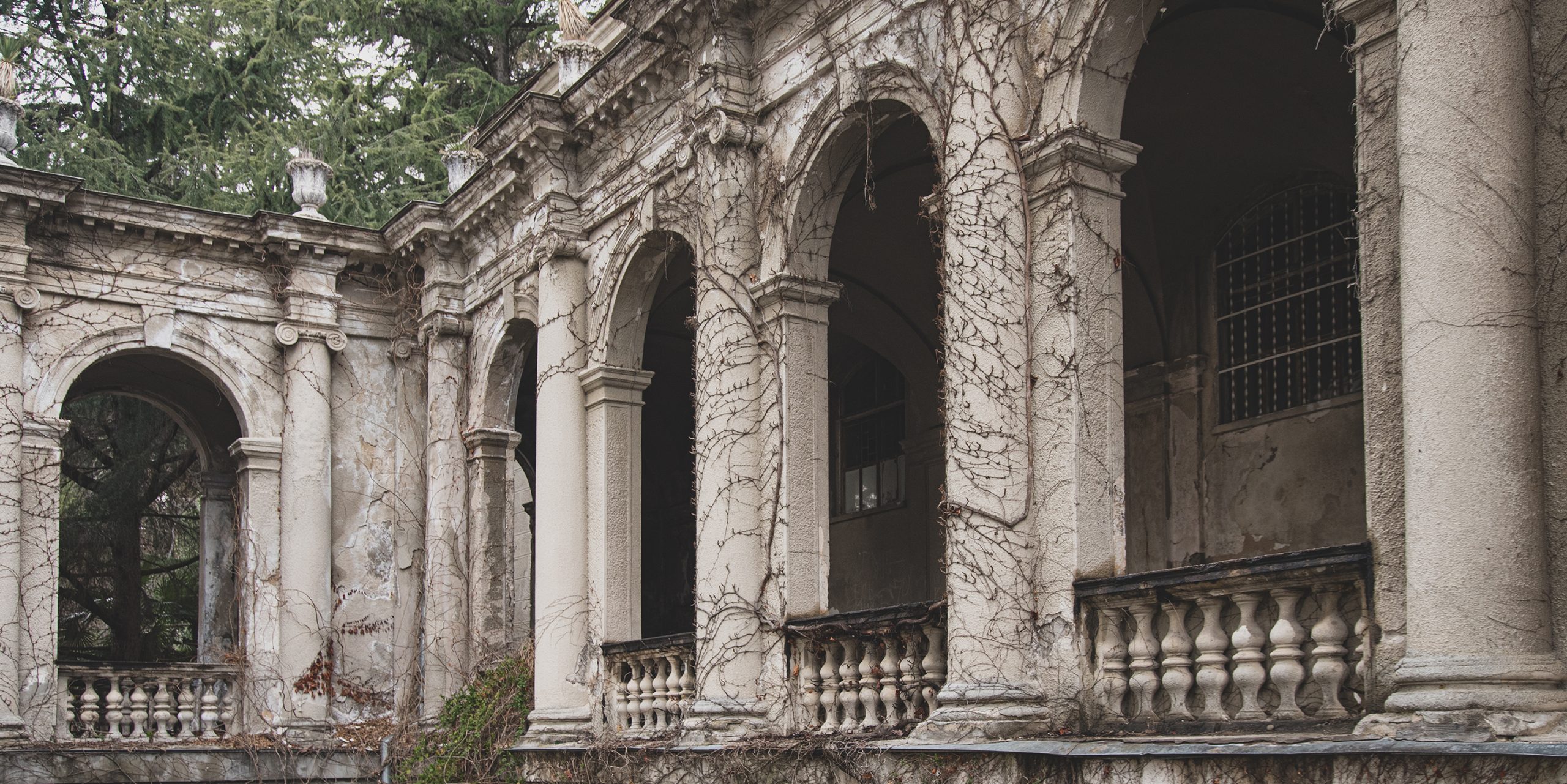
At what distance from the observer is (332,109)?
2306 cm

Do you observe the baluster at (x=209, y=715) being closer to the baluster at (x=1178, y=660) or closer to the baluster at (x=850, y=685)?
the baluster at (x=850, y=685)

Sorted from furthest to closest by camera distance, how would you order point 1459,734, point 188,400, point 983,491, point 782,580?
point 188,400
point 782,580
point 983,491
point 1459,734

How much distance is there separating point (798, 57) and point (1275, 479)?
188 inches

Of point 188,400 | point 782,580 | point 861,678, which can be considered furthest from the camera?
point 188,400

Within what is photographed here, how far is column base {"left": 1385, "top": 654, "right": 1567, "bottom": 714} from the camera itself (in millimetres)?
5191

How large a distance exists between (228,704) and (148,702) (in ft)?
2.38

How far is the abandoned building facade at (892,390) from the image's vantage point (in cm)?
563

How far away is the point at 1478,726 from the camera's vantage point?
518 centimetres

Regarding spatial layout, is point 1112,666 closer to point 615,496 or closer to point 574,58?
point 615,496

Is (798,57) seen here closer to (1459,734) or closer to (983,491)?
(983,491)

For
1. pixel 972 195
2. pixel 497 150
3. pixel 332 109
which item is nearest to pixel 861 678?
pixel 972 195

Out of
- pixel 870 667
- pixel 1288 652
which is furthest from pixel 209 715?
pixel 1288 652

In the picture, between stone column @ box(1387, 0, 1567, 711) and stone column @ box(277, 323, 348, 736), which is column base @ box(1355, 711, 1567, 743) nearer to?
stone column @ box(1387, 0, 1567, 711)

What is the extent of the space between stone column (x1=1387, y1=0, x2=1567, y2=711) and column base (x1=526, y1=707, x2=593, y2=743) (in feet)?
24.2
